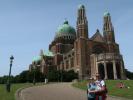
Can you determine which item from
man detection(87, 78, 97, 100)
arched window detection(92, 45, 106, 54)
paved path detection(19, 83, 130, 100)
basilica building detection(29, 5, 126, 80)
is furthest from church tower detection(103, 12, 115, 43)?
man detection(87, 78, 97, 100)

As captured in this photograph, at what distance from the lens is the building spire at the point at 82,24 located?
8444 cm

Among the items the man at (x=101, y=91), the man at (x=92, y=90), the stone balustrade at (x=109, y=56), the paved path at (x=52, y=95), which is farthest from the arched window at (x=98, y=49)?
the man at (x=101, y=91)

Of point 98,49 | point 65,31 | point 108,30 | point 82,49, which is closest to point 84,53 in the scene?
point 82,49

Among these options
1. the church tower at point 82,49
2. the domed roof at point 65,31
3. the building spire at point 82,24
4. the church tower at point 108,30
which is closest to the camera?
the church tower at point 82,49

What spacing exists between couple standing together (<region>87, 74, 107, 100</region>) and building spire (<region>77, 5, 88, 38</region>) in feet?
241

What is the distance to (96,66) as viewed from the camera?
245ft

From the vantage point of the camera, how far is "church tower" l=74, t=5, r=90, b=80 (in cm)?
7956

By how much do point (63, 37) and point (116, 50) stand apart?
2164 centimetres

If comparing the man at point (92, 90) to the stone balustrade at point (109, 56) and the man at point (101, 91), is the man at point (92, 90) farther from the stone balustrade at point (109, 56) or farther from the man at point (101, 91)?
the stone balustrade at point (109, 56)

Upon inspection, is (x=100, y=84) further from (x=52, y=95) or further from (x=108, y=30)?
(x=108, y=30)

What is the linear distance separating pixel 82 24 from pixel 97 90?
75439mm

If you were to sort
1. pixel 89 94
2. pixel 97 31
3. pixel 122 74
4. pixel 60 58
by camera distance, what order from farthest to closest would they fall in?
1. pixel 60 58
2. pixel 97 31
3. pixel 122 74
4. pixel 89 94

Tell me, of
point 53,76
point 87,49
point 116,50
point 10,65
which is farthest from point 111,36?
point 10,65

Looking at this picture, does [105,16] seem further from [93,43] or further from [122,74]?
[122,74]
